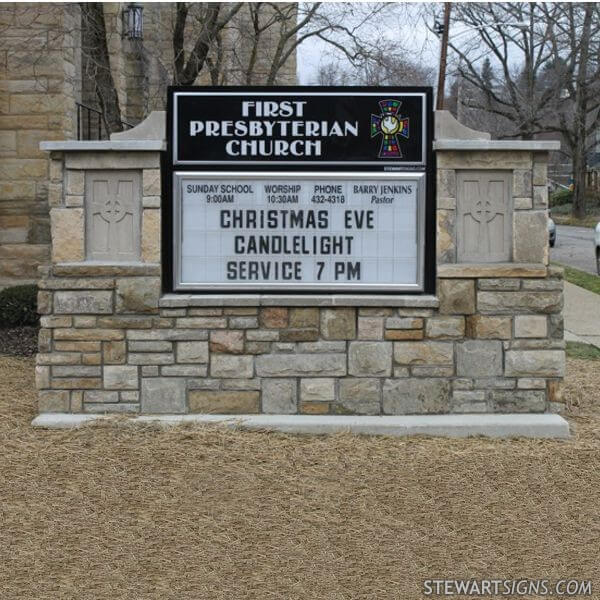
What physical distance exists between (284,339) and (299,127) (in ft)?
4.80

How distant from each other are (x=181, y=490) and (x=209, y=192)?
89.0 inches

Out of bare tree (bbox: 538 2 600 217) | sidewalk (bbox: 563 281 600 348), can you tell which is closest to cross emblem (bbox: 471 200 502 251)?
sidewalk (bbox: 563 281 600 348)

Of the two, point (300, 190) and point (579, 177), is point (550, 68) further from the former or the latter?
point (300, 190)

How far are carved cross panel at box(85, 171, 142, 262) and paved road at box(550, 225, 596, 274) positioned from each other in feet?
52.3

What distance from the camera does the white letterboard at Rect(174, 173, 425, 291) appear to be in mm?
6699

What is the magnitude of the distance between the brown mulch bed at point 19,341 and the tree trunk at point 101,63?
2439 millimetres

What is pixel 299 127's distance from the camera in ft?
21.9

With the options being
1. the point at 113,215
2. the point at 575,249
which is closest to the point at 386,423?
the point at 113,215

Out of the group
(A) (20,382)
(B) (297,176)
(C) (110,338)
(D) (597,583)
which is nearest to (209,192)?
(B) (297,176)

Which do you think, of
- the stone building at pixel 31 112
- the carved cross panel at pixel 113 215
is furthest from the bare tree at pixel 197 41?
the carved cross panel at pixel 113 215

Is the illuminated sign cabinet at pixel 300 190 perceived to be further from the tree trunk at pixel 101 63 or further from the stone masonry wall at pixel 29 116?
the stone masonry wall at pixel 29 116

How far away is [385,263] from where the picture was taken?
6.74 meters

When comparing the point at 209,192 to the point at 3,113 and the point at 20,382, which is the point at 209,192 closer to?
the point at 20,382

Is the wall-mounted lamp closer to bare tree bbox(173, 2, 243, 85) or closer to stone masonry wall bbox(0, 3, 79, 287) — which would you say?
bare tree bbox(173, 2, 243, 85)
